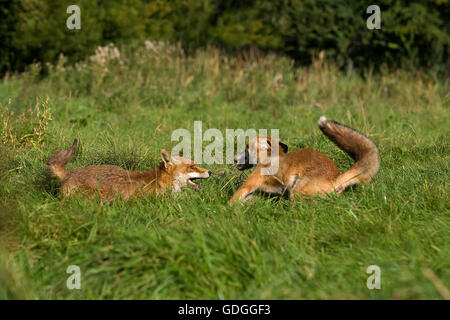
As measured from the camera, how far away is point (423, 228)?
4828 mm

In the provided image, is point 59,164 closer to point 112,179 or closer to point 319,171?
point 112,179

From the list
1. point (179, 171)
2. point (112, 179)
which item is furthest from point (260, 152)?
point (112, 179)

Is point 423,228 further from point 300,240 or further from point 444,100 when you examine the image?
point 444,100

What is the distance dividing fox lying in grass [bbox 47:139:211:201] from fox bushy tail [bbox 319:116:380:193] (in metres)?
1.76

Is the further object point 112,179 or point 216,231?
point 112,179

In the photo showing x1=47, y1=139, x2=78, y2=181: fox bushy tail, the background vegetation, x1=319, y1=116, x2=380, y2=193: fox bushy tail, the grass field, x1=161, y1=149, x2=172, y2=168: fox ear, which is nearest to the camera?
the grass field

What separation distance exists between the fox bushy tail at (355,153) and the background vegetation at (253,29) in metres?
11.4

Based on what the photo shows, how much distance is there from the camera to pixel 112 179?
6172mm

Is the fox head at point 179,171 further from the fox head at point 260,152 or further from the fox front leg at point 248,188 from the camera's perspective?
the fox front leg at point 248,188

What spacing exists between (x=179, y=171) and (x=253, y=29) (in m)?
16.0

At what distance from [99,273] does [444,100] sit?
35.2ft

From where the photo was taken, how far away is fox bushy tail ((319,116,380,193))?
5855 millimetres

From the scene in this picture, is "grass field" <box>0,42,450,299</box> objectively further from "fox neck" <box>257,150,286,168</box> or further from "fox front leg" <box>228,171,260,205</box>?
"fox neck" <box>257,150,286,168</box>

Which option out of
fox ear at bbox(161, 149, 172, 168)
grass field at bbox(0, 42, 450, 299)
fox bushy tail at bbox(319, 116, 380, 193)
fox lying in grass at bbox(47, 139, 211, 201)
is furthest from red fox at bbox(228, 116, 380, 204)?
fox ear at bbox(161, 149, 172, 168)
